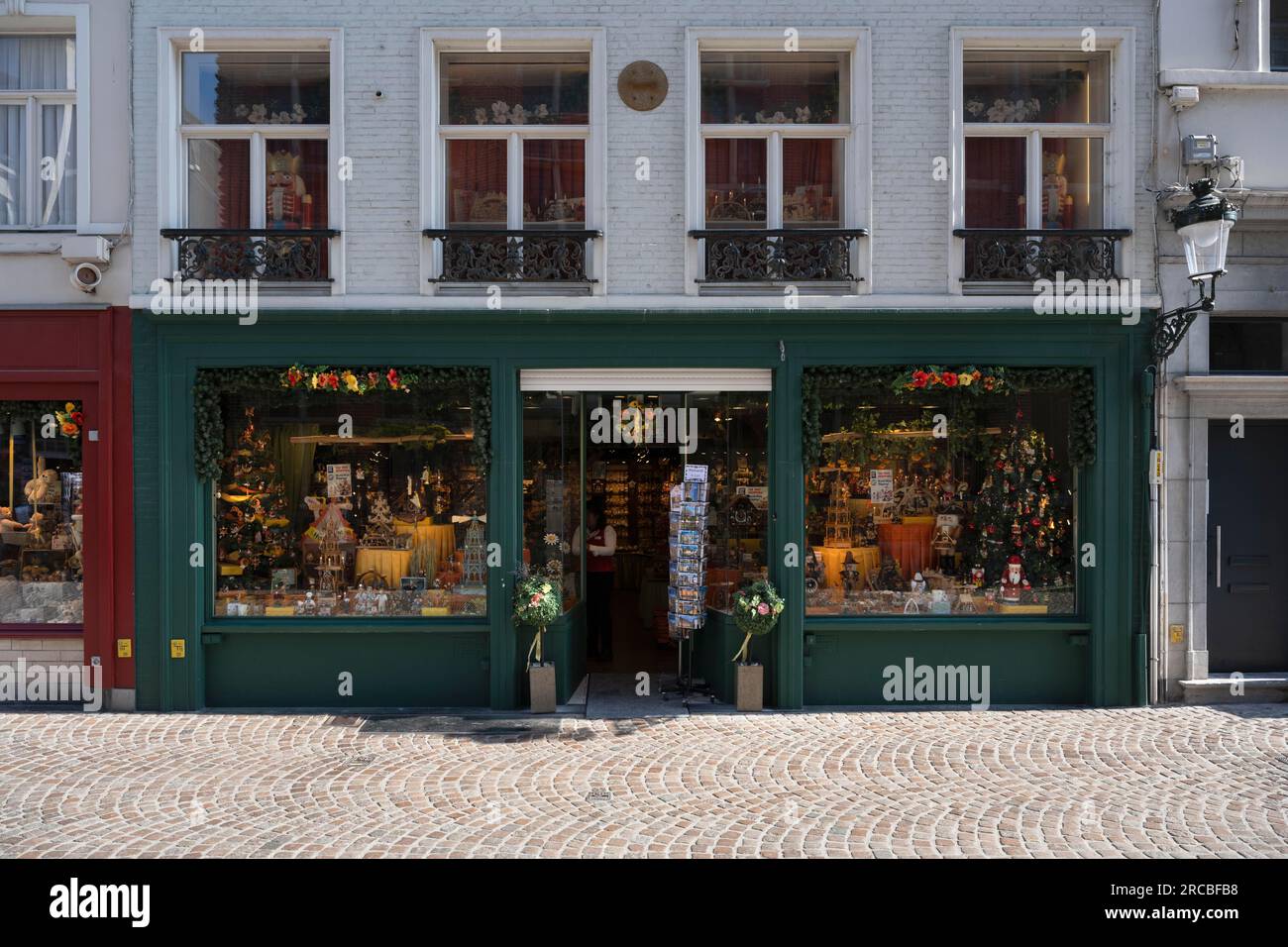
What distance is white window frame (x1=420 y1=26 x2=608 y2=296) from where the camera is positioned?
28.7 feet

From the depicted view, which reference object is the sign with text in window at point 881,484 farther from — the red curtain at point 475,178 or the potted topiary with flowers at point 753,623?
the red curtain at point 475,178

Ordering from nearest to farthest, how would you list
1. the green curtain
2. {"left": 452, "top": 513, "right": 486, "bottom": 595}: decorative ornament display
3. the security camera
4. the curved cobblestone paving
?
the curved cobblestone paving, the security camera, {"left": 452, "top": 513, "right": 486, "bottom": 595}: decorative ornament display, the green curtain

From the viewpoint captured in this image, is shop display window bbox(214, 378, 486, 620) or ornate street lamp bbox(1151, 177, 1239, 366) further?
shop display window bbox(214, 378, 486, 620)

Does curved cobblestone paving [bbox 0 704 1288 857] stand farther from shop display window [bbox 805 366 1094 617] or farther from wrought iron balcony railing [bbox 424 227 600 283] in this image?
wrought iron balcony railing [bbox 424 227 600 283]

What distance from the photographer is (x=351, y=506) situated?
361 inches

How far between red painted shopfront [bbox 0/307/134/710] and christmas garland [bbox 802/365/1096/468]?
6.38m

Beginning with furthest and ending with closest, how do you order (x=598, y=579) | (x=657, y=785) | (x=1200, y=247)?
(x=598, y=579) → (x=1200, y=247) → (x=657, y=785)

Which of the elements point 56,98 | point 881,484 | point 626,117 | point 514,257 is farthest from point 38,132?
point 881,484

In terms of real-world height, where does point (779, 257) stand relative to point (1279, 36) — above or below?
below

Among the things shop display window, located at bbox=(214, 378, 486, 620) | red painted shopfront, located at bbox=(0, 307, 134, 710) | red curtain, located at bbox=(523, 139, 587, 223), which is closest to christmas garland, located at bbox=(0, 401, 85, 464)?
red painted shopfront, located at bbox=(0, 307, 134, 710)

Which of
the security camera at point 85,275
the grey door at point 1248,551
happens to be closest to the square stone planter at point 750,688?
the grey door at point 1248,551

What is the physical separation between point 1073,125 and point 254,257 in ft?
26.0

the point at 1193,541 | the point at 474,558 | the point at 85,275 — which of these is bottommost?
the point at 474,558

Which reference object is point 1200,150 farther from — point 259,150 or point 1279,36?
point 259,150
